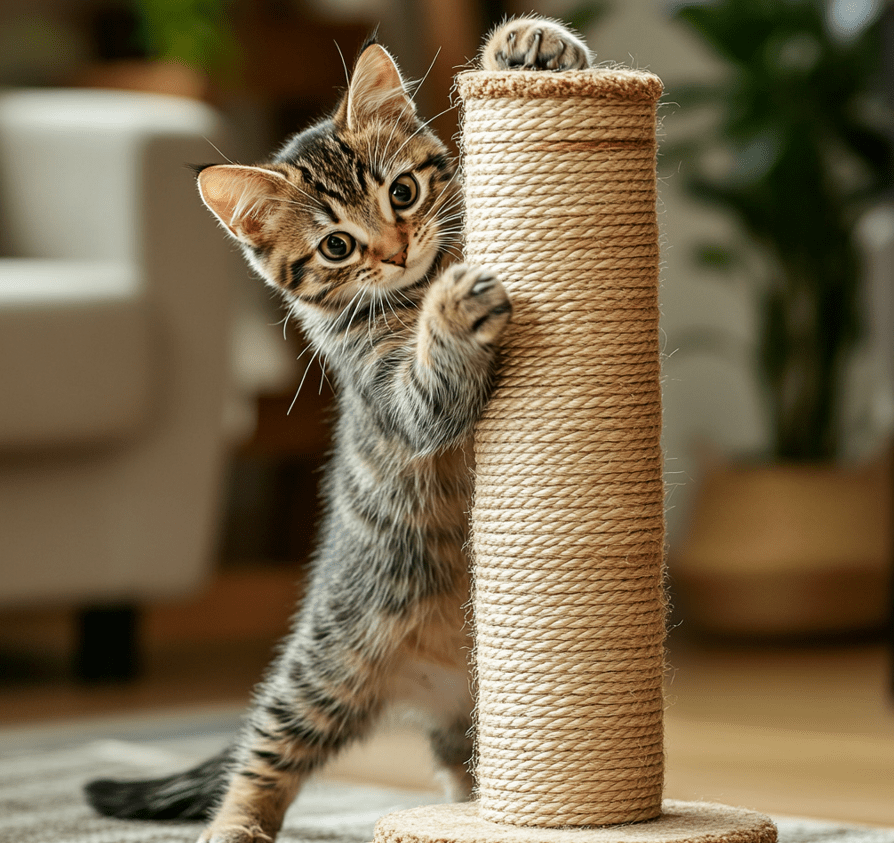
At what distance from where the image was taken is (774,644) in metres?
2.71

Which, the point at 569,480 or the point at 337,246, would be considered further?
the point at 337,246

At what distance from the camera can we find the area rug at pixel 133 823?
1295mm

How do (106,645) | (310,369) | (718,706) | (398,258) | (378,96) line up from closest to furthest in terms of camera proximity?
(398,258) < (378,96) < (718,706) < (106,645) < (310,369)

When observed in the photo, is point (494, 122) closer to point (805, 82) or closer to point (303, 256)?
point (303, 256)

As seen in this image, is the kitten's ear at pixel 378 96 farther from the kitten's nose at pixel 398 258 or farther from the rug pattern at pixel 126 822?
the rug pattern at pixel 126 822

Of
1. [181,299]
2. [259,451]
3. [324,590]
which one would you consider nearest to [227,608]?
[259,451]

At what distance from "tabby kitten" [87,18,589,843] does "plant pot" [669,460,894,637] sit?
56.9 inches

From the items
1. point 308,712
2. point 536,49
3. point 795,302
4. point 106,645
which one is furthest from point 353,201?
point 795,302

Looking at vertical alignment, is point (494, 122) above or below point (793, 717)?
Answer: above

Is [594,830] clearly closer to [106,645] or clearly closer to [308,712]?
[308,712]

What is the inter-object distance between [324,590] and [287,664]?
78 millimetres

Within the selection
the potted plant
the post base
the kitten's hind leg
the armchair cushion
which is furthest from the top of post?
the potted plant

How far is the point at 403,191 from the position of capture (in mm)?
1238

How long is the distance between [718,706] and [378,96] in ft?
4.01
